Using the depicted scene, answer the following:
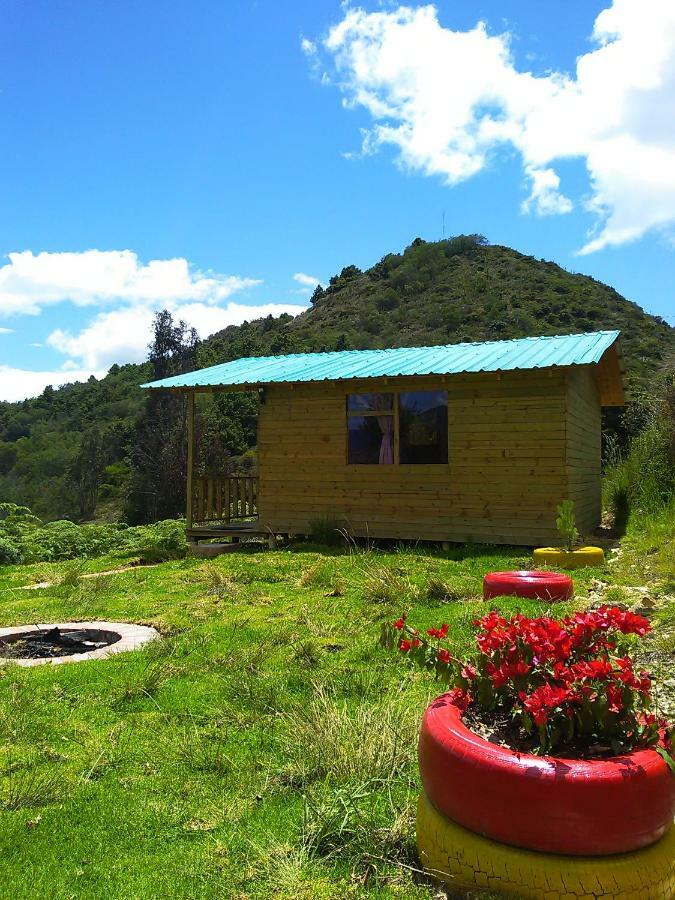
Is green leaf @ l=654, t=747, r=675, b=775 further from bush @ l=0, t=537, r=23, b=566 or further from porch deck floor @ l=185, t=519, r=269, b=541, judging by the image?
bush @ l=0, t=537, r=23, b=566

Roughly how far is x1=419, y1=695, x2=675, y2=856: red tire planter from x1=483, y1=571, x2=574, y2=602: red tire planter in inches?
169

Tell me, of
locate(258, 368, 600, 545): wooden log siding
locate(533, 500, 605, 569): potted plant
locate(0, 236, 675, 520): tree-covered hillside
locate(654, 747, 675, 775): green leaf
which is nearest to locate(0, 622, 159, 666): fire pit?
locate(654, 747, 675, 775): green leaf

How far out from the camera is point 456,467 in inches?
447

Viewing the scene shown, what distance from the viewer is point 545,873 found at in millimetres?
2027

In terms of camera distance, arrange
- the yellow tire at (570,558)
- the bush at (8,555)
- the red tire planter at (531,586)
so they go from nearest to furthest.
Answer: the red tire planter at (531,586), the yellow tire at (570,558), the bush at (8,555)

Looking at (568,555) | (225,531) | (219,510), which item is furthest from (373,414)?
(568,555)

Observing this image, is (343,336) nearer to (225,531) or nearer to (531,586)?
(225,531)

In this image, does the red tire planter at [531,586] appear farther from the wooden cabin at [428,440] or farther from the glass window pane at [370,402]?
the glass window pane at [370,402]

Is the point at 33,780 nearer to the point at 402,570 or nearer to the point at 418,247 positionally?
the point at 402,570

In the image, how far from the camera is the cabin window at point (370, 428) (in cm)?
1206

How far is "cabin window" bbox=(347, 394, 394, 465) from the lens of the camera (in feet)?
39.6

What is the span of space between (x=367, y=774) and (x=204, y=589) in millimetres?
5645

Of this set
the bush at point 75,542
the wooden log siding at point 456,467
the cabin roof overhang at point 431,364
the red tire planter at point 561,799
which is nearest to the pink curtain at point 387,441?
the wooden log siding at point 456,467

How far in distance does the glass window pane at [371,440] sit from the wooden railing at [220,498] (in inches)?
95.2
